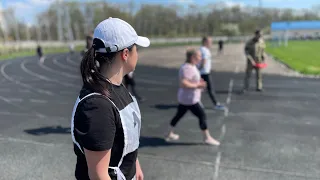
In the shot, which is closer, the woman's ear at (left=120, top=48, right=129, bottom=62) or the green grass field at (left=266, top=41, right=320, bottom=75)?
the woman's ear at (left=120, top=48, right=129, bottom=62)

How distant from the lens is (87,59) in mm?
A: 1586

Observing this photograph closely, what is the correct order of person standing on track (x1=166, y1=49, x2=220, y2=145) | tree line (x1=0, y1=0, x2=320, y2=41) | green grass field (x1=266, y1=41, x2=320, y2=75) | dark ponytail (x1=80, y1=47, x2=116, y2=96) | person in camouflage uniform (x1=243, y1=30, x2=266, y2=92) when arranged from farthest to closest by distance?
tree line (x1=0, y1=0, x2=320, y2=41) → green grass field (x1=266, y1=41, x2=320, y2=75) → person in camouflage uniform (x1=243, y1=30, x2=266, y2=92) → person standing on track (x1=166, y1=49, x2=220, y2=145) → dark ponytail (x1=80, y1=47, x2=116, y2=96)

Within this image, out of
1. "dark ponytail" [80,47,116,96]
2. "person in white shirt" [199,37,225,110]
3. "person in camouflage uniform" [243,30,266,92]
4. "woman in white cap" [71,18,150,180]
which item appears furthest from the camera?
"person in camouflage uniform" [243,30,266,92]

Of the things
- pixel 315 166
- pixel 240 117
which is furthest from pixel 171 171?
pixel 240 117

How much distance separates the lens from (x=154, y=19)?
100 meters

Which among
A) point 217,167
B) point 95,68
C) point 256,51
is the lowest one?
point 217,167

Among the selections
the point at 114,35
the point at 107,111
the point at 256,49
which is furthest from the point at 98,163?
the point at 256,49

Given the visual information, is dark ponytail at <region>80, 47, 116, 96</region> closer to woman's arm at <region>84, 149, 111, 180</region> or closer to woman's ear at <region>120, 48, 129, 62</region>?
woman's ear at <region>120, 48, 129, 62</region>

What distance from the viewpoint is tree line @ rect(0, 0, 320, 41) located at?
281ft

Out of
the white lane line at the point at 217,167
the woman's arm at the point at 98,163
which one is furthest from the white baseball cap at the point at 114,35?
the white lane line at the point at 217,167

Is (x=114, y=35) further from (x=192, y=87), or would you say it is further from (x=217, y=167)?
(x=192, y=87)

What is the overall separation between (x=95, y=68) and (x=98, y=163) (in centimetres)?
50

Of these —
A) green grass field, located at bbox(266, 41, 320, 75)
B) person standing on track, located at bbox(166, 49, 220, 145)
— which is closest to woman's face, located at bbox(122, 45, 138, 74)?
person standing on track, located at bbox(166, 49, 220, 145)

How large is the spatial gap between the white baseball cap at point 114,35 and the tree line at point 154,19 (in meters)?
83.9
